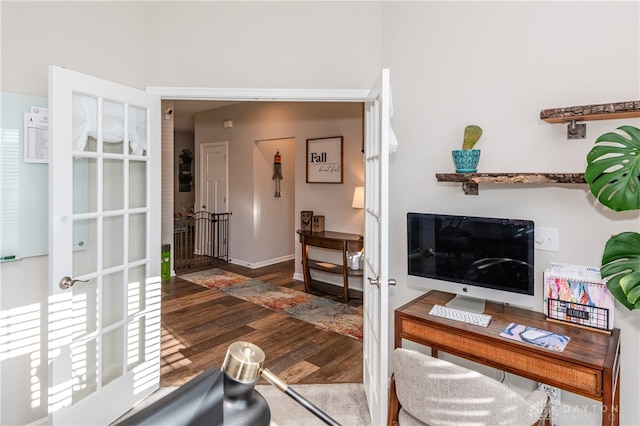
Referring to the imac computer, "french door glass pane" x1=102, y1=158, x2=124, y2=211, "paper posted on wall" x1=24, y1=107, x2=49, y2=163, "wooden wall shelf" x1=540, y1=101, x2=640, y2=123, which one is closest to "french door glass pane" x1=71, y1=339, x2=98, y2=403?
"french door glass pane" x1=102, y1=158, x2=124, y2=211

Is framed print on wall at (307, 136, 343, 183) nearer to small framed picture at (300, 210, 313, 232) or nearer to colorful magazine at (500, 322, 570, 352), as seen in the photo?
small framed picture at (300, 210, 313, 232)

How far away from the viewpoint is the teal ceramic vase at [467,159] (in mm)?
2102

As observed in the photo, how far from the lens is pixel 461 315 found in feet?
6.30

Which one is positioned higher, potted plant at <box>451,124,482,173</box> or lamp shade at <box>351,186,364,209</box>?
potted plant at <box>451,124,482,173</box>

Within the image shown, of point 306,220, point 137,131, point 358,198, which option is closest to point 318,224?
point 306,220

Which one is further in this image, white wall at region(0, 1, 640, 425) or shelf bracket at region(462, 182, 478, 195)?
shelf bracket at region(462, 182, 478, 195)

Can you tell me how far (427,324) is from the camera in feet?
6.31

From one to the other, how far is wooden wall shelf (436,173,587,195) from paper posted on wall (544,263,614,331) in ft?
1.50

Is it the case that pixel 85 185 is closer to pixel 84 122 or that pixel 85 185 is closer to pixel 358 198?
pixel 84 122

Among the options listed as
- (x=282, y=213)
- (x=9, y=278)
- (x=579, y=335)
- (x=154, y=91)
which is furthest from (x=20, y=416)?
(x=282, y=213)

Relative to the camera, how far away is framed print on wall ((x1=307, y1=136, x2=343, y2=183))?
4.92 m

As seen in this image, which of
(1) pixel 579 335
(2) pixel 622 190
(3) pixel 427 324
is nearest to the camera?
(2) pixel 622 190

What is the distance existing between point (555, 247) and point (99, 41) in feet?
9.55

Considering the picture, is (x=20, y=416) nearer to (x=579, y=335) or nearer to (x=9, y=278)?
(x=9, y=278)
